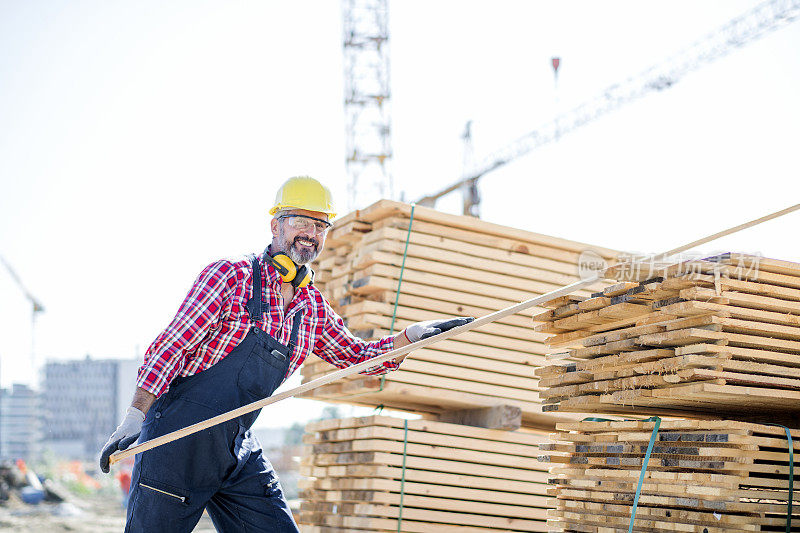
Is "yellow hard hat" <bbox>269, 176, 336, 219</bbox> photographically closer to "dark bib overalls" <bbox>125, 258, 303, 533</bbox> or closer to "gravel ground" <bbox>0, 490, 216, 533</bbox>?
"dark bib overalls" <bbox>125, 258, 303, 533</bbox>

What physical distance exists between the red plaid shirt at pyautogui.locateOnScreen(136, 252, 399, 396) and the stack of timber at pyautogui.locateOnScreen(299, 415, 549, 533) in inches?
57.1

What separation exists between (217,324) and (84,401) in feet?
272

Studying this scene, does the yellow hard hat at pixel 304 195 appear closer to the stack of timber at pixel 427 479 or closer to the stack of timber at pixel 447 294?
the stack of timber at pixel 447 294

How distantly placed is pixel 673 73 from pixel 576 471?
3549 cm

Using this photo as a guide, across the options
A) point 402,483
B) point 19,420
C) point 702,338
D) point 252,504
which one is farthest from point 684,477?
point 19,420

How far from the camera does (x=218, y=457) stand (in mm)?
4000

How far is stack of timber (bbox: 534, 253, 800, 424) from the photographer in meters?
3.87

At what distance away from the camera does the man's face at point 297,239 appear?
172 inches

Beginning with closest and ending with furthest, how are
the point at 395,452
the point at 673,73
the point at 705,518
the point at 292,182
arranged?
1. the point at 705,518
2. the point at 292,182
3. the point at 395,452
4. the point at 673,73

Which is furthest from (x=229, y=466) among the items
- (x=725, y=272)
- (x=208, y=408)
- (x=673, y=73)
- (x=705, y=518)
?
(x=673, y=73)

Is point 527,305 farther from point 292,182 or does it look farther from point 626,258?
point 292,182

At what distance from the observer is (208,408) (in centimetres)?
Answer: 399

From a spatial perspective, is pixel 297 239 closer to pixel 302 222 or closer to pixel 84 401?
pixel 302 222

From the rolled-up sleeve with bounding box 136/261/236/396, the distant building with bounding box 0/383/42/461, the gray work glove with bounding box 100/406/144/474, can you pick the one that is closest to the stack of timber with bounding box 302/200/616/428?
the rolled-up sleeve with bounding box 136/261/236/396
